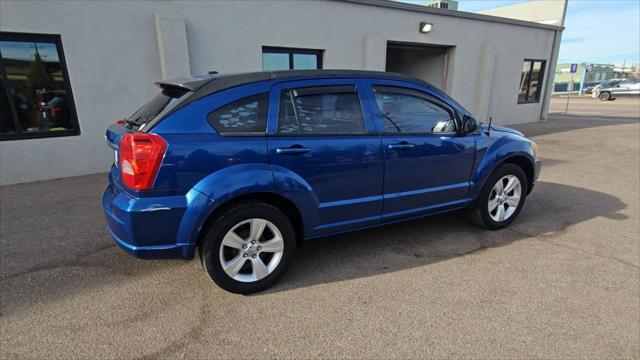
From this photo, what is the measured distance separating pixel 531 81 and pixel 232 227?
610 inches

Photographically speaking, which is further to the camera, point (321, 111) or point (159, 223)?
point (321, 111)

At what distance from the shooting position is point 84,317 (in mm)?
2570

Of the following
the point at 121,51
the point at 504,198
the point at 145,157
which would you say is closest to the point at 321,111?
the point at 145,157

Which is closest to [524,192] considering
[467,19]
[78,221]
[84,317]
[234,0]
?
[84,317]

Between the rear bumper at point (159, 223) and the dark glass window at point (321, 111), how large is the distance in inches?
36.2

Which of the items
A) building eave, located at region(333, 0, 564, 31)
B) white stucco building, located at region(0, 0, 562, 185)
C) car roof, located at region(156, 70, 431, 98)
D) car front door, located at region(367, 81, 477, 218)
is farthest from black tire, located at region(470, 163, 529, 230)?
building eave, located at region(333, 0, 564, 31)

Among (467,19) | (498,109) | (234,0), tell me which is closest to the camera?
(234,0)

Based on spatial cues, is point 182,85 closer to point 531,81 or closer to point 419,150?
point 419,150

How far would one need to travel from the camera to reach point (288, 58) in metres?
8.34

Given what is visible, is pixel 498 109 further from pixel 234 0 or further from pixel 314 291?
pixel 314 291

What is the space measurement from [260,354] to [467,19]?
12.0 meters

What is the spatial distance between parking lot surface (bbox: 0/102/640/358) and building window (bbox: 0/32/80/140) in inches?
100

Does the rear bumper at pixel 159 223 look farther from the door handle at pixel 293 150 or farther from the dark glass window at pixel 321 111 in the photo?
the dark glass window at pixel 321 111

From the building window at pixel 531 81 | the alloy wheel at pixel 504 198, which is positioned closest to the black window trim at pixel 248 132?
the alloy wheel at pixel 504 198
